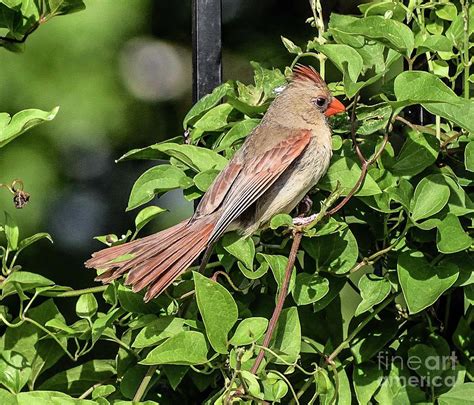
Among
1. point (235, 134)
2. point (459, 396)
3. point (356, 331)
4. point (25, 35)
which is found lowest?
point (459, 396)

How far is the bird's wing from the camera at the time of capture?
6.06ft

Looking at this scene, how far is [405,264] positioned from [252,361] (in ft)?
1.01

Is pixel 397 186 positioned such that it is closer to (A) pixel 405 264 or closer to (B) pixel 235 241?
(A) pixel 405 264

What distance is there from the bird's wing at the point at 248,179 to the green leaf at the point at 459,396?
465 millimetres

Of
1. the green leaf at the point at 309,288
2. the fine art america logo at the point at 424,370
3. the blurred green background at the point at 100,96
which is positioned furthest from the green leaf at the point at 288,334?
the blurred green background at the point at 100,96

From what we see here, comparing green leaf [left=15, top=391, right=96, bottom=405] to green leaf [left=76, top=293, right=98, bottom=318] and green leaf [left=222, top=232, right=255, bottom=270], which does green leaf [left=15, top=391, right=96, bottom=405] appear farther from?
green leaf [left=222, top=232, right=255, bottom=270]

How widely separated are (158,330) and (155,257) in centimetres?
12

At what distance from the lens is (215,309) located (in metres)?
1.60

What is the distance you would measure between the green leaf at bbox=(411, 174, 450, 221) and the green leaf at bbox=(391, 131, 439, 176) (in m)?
0.06

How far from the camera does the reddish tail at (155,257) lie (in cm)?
173

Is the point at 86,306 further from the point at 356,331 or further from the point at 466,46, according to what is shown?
the point at 466,46

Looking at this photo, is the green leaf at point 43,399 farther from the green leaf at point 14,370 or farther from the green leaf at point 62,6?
the green leaf at point 62,6

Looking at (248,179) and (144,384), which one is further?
(248,179)

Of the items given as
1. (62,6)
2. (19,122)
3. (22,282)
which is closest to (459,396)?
(22,282)
